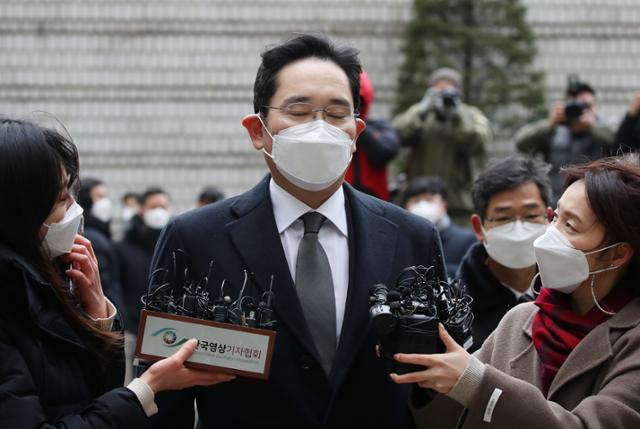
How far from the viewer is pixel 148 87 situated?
20.9m

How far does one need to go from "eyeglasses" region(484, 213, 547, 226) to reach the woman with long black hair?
222cm

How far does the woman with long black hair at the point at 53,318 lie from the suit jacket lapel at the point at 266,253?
42 cm

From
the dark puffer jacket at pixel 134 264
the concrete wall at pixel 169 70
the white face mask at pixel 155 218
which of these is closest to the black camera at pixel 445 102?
the dark puffer jacket at pixel 134 264

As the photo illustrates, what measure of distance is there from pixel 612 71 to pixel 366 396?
18.4 m

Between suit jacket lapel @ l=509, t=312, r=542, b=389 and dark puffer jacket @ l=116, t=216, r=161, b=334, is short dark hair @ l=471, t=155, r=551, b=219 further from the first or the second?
dark puffer jacket @ l=116, t=216, r=161, b=334

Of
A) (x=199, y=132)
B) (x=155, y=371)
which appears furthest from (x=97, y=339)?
(x=199, y=132)

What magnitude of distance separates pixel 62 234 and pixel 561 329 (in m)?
1.73

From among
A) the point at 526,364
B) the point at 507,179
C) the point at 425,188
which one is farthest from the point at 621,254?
the point at 425,188

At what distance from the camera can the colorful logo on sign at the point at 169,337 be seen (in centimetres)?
352

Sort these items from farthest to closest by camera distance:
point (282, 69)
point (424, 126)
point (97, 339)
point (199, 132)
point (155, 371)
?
point (199, 132), point (424, 126), point (282, 69), point (97, 339), point (155, 371)

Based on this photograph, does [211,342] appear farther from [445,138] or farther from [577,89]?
[577,89]

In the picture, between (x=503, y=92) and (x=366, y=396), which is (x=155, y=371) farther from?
(x=503, y=92)

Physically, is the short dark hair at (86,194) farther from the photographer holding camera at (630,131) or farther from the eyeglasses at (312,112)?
the eyeglasses at (312,112)

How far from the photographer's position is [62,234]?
3912 millimetres
